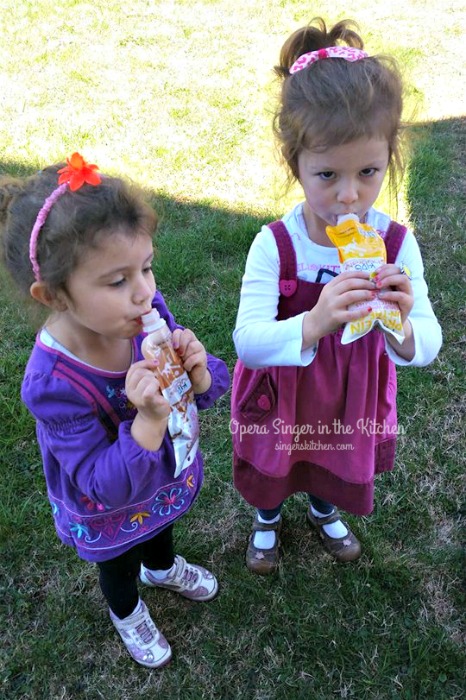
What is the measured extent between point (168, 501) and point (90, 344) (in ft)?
1.73

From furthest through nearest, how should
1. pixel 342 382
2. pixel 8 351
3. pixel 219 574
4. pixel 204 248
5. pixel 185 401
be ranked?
1. pixel 204 248
2. pixel 8 351
3. pixel 219 574
4. pixel 342 382
5. pixel 185 401

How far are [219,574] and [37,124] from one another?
13.4 feet

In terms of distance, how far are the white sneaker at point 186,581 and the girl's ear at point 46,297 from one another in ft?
3.83

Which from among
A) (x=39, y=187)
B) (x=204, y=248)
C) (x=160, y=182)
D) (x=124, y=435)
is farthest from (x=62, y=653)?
(x=160, y=182)

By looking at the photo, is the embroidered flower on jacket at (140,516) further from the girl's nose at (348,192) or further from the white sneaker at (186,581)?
the girl's nose at (348,192)

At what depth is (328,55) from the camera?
1442 millimetres

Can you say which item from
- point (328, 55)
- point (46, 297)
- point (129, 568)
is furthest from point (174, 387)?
point (328, 55)

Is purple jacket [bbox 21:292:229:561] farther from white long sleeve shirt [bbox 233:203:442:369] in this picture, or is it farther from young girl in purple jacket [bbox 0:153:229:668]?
white long sleeve shirt [bbox 233:203:442:369]

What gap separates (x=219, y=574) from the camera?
227 cm

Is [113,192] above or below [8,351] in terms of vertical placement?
above

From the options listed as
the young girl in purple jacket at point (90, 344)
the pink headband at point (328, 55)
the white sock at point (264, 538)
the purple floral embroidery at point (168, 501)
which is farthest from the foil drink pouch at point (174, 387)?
the white sock at point (264, 538)

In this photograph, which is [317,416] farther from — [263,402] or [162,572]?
[162,572]

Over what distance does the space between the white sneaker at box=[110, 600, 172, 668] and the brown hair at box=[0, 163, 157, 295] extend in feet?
3.94

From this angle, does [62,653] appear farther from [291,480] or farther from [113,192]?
[113,192]
